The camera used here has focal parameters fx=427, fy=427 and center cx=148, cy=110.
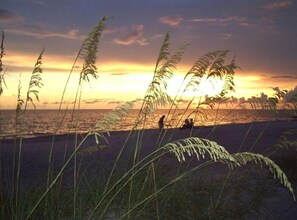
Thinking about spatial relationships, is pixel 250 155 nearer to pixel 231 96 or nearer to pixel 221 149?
pixel 221 149

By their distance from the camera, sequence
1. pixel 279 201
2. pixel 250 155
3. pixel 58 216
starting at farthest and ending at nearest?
pixel 279 201
pixel 58 216
pixel 250 155

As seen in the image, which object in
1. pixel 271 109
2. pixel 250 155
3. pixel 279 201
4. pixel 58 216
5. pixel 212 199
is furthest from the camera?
pixel 279 201

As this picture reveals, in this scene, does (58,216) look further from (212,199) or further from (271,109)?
(271,109)

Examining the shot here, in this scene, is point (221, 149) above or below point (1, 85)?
below

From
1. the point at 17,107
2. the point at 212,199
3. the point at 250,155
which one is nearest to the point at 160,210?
the point at 212,199

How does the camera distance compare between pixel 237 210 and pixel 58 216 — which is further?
pixel 237 210

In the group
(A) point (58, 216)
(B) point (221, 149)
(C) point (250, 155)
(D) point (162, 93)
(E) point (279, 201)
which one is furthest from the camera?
(E) point (279, 201)

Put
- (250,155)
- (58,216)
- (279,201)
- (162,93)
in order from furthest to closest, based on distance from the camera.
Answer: (279,201)
(58,216)
(162,93)
(250,155)

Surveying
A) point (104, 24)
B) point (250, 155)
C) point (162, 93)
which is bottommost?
point (250, 155)

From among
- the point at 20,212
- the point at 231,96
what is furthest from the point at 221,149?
the point at 231,96

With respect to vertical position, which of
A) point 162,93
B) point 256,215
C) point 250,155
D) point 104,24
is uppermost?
point 104,24

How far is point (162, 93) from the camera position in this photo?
4.39m

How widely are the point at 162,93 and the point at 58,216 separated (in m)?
1.97

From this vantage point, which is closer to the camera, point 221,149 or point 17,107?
point 221,149
